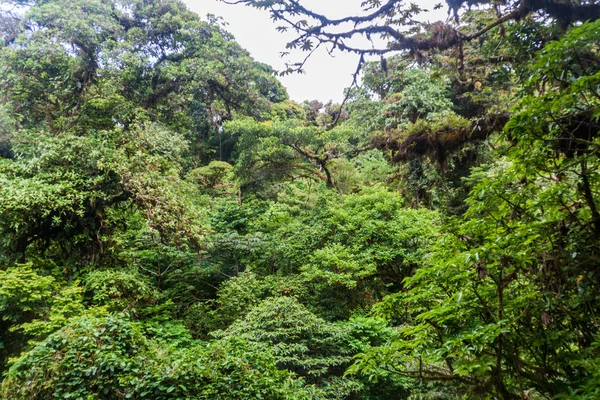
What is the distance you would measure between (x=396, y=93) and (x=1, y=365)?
34.7 ft

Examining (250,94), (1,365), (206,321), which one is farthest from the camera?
(250,94)

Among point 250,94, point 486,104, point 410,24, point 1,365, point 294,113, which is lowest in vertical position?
point 1,365

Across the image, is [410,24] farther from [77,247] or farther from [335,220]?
[77,247]

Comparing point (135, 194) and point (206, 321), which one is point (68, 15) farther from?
point (206, 321)

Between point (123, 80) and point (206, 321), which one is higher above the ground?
point (123, 80)

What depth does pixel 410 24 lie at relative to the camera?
12.0 ft

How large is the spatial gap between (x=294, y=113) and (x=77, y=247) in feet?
44.3

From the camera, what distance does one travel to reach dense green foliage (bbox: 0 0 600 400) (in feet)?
6.04

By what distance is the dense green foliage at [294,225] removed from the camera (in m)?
1.84

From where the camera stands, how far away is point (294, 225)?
24.9 ft

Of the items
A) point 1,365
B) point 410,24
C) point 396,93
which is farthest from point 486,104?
point 1,365

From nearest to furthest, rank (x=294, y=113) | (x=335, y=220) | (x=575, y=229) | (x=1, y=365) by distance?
(x=575, y=229) → (x=1, y=365) → (x=335, y=220) → (x=294, y=113)

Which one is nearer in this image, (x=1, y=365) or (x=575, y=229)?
(x=575, y=229)

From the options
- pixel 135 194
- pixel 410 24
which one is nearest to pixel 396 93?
pixel 410 24
